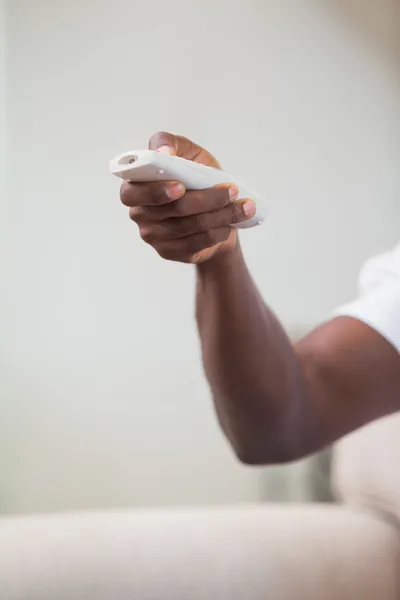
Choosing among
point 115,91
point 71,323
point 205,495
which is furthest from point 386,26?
point 205,495

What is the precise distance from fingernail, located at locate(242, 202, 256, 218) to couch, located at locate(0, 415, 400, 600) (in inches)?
15.8

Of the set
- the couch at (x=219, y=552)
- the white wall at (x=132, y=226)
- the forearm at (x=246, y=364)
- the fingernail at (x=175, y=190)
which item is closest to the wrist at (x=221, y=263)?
the forearm at (x=246, y=364)

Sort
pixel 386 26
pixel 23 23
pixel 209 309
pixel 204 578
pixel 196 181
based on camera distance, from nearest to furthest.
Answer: pixel 196 181
pixel 209 309
pixel 204 578
pixel 23 23
pixel 386 26

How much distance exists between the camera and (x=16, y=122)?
1004 millimetres

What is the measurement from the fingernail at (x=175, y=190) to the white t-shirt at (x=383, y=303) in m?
A: 0.30

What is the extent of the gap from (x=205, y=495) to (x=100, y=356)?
32 cm

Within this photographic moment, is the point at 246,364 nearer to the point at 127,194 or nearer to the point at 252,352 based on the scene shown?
the point at 252,352

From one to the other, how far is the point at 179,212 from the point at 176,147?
0.07 m

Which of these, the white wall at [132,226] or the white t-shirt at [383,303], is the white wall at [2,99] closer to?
the white wall at [132,226]

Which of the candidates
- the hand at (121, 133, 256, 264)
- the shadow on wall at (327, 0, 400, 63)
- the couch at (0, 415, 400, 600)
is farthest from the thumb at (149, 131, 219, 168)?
the shadow on wall at (327, 0, 400, 63)

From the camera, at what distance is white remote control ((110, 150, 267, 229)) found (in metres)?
Result: 0.30

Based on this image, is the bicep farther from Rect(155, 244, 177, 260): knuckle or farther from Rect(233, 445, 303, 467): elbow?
Rect(155, 244, 177, 260): knuckle

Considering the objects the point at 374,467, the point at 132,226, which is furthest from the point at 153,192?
the point at 132,226

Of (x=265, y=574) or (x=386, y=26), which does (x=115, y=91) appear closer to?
(x=386, y=26)
